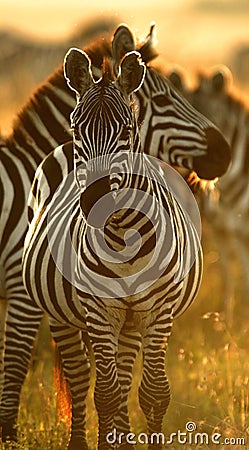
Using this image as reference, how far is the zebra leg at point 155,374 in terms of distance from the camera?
457 cm

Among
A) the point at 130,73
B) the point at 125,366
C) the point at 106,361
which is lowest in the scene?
the point at 106,361

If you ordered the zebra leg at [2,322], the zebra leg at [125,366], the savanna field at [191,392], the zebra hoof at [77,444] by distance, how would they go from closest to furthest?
the zebra leg at [125,366] < the zebra hoof at [77,444] < the savanna field at [191,392] < the zebra leg at [2,322]

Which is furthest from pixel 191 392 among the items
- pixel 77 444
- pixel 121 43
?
pixel 121 43

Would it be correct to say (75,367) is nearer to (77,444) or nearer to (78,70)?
(77,444)

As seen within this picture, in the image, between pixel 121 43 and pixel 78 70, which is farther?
pixel 121 43

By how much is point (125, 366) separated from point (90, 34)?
14.5 m

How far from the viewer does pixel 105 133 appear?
414 centimetres

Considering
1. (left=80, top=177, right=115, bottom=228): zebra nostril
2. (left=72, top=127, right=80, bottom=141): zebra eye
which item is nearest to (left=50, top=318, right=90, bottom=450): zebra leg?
(left=80, top=177, right=115, bottom=228): zebra nostril

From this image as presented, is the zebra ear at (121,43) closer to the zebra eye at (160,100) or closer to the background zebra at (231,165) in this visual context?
the zebra eye at (160,100)

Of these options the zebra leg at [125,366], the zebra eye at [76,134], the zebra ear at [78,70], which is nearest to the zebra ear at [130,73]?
the zebra ear at [78,70]

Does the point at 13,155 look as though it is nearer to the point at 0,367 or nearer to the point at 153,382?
the point at 0,367

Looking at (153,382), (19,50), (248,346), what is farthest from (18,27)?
(153,382)

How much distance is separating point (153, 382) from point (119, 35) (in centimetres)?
208

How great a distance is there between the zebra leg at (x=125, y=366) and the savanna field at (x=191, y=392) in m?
0.37
